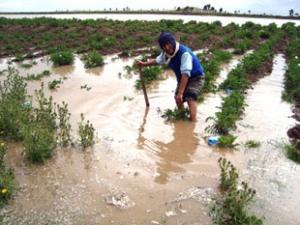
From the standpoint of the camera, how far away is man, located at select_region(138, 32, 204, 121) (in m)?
6.18

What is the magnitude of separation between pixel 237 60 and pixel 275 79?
264cm

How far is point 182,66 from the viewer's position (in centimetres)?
627

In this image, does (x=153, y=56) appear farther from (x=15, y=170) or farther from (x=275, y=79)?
(x=15, y=170)

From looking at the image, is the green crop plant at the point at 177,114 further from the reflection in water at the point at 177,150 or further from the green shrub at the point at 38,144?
the green shrub at the point at 38,144

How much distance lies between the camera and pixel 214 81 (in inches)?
385

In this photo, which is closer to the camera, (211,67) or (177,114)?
(177,114)

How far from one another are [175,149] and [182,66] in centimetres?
137

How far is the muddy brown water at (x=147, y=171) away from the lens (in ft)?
13.9

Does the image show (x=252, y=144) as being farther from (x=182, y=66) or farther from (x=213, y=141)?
(x=182, y=66)

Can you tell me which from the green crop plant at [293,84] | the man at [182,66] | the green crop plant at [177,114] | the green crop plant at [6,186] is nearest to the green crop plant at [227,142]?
the man at [182,66]

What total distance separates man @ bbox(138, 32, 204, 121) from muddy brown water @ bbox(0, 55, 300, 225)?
52 centimetres

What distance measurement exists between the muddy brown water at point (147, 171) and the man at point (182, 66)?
521 mm

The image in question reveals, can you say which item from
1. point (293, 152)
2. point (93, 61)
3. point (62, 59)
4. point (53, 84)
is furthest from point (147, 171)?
point (62, 59)

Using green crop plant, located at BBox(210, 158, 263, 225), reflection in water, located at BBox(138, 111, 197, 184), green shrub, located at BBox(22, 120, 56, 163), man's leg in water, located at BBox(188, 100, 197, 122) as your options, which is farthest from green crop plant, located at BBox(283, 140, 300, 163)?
green shrub, located at BBox(22, 120, 56, 163)
